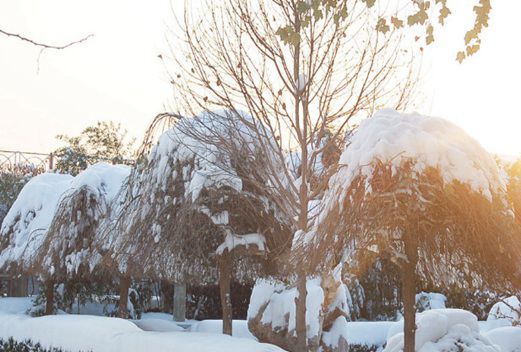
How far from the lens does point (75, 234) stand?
2000cm

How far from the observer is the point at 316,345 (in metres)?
15.7

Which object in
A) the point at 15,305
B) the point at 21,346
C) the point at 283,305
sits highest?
the point at 15,305

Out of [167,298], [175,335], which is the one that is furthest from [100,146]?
[175,335]

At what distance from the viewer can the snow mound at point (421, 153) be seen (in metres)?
8.52

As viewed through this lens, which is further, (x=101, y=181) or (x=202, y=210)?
(x=101, y=181)

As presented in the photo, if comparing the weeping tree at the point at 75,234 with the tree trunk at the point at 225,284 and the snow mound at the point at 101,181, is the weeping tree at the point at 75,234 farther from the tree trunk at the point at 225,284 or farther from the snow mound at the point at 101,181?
the tree trunk at the point at 225,284

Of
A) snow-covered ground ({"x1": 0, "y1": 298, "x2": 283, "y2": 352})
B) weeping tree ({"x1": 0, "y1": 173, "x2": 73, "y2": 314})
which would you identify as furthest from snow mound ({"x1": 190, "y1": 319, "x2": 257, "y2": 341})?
snow-covered ground ({"x1": 0, "y1": 298, "x2": 283, "y2": 352})

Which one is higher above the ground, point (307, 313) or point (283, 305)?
point (283, 305)

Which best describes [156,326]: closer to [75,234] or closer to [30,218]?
[75,234]

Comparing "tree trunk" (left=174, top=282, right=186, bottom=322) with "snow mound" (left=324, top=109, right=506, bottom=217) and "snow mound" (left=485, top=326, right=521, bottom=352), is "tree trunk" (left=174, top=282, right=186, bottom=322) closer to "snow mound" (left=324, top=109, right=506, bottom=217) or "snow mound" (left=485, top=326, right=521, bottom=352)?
"snow mound" (left=485, top=326, right=521, bottom=352)

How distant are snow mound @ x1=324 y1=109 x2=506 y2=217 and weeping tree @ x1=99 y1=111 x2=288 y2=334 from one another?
12.4 feet

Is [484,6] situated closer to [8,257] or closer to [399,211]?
[399,211]

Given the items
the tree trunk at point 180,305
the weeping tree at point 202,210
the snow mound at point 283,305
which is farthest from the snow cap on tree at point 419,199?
the tree trunk at point 180,305

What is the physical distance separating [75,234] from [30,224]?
111 inches
